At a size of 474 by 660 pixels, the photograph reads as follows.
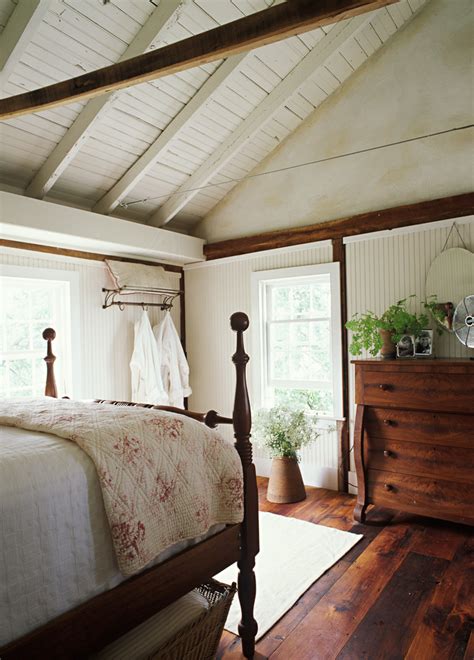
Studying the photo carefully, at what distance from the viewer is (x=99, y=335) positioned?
13.4ft

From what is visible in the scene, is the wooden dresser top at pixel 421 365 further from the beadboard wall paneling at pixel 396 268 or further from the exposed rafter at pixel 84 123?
the exposed rafter at pixel 84 123

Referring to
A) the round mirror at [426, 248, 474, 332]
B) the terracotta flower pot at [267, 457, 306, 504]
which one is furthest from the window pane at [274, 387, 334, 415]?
the round mirror at [426, 248, 474, 332]

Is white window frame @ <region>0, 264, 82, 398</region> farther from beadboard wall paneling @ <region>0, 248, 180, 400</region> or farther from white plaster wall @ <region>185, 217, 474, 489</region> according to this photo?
white plaster wall @ <region>185, 217, 474, 489</region>

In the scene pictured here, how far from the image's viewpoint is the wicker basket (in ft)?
5.06

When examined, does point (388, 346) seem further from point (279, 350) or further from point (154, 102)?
point (154, 102)

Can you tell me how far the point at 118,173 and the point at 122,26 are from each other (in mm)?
1254

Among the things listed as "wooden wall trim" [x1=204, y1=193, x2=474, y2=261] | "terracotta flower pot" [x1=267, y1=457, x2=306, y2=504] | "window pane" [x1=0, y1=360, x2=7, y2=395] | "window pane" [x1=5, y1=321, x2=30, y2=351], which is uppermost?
"wooden wall trim" [x1=204, y1=193, x2=474, y2=261]

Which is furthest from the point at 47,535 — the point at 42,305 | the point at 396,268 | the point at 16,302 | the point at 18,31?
the point at 396,268

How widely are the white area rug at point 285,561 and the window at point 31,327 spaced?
2.03m

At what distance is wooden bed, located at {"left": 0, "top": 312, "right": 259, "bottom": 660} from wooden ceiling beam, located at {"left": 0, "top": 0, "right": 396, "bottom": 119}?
94 cm

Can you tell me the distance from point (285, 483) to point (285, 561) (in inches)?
37.8

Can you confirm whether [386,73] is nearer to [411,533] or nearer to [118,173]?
[118,173]

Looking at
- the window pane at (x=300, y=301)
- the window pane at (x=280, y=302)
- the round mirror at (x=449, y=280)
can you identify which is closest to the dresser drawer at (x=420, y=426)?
the round mirror at (x=449, y=280)

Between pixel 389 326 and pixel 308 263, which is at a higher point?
pixel 308 263
